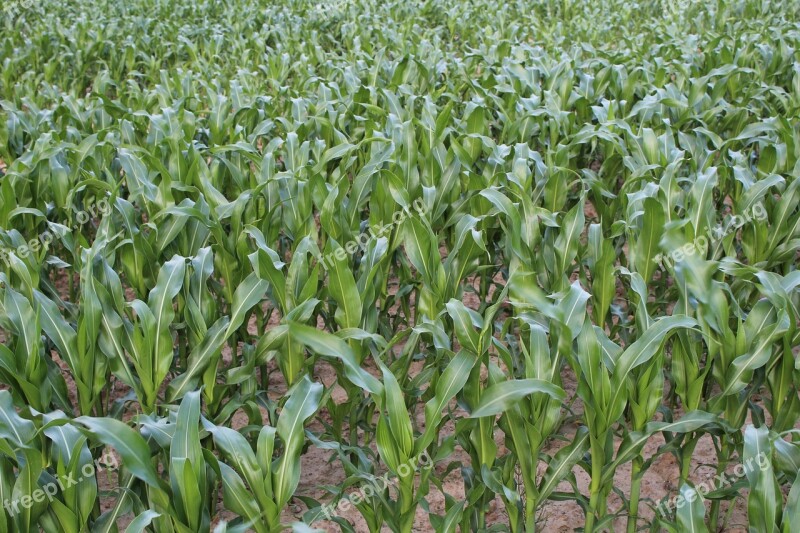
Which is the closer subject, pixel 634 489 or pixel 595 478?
pixel 595 478

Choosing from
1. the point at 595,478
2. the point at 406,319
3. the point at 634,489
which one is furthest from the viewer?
the point at 406,319

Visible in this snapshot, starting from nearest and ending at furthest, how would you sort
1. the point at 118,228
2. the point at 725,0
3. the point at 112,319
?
the point at 112,319, the point at 118,228, the point at 725,0

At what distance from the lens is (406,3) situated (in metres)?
9.59

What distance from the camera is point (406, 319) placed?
11.5 feet

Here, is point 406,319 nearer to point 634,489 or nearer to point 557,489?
point 557,489

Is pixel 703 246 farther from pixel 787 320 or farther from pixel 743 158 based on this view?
pixel 743 158

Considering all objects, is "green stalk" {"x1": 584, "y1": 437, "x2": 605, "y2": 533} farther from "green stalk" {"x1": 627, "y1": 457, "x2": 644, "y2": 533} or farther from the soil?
the soil

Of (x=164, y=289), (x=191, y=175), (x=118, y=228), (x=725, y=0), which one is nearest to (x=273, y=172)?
(x=191, y=175)

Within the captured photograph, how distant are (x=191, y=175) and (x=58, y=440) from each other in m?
1.82

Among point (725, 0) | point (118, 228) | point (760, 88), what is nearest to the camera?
point (118, 228)

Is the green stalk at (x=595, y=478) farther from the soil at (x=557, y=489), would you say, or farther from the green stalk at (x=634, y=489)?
the soil at (x=557, y=489)

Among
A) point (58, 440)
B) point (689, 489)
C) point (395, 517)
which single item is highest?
point (58, 440)

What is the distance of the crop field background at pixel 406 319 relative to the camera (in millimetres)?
2035


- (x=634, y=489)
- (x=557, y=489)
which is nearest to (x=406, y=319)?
(x=557, y=489)
